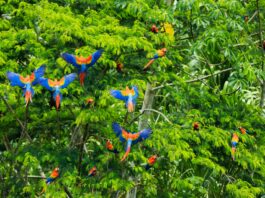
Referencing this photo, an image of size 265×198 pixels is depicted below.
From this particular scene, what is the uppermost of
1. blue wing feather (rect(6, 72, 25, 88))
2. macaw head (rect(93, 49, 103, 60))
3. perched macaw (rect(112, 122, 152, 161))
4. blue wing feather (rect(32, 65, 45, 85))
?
macaw head (rect(93, 49, 103, 60))

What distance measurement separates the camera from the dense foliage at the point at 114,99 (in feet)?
14.5

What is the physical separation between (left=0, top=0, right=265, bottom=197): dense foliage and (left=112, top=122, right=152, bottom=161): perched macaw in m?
0.11

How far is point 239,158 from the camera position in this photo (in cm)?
524

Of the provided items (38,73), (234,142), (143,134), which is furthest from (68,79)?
(234,142)

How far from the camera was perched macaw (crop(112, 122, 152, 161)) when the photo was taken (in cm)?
427

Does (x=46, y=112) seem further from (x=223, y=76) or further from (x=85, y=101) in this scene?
(x=223, y=76)

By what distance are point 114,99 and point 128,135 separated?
0.32 m

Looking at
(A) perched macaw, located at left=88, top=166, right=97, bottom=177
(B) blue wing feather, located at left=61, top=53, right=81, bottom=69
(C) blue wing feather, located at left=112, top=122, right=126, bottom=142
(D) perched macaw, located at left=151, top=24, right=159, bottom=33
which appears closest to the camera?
(B) blue wing feather, located at left=61, top=53, right=81, bottom=69

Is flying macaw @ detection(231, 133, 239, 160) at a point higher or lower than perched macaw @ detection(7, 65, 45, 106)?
lower

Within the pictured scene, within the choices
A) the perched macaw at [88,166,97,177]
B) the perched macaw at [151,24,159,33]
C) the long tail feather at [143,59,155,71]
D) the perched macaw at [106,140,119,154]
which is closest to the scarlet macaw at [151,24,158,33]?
the perched macaw at [151,24,159,33]

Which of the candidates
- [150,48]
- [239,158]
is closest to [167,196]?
[239,158]

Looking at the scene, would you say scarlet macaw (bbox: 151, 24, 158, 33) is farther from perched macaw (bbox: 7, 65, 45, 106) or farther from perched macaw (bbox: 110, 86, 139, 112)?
perched macaw (bbox: 7, 65, 45, 106)

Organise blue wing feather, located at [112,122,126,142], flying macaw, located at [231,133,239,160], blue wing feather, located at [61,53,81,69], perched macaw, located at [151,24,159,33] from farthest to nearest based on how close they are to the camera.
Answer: flying macaw, located at [231,133,239,160]
perched macaw, located at [151,24,159,33]
blue wing feather, located at [112,122,126,142]
blue wing feather, located at [61,53,81,69]

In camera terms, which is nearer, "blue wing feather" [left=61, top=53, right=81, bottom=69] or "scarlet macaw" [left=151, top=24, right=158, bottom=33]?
"blue wing feather" [left=61, top=53, right=81, bottom=69]
